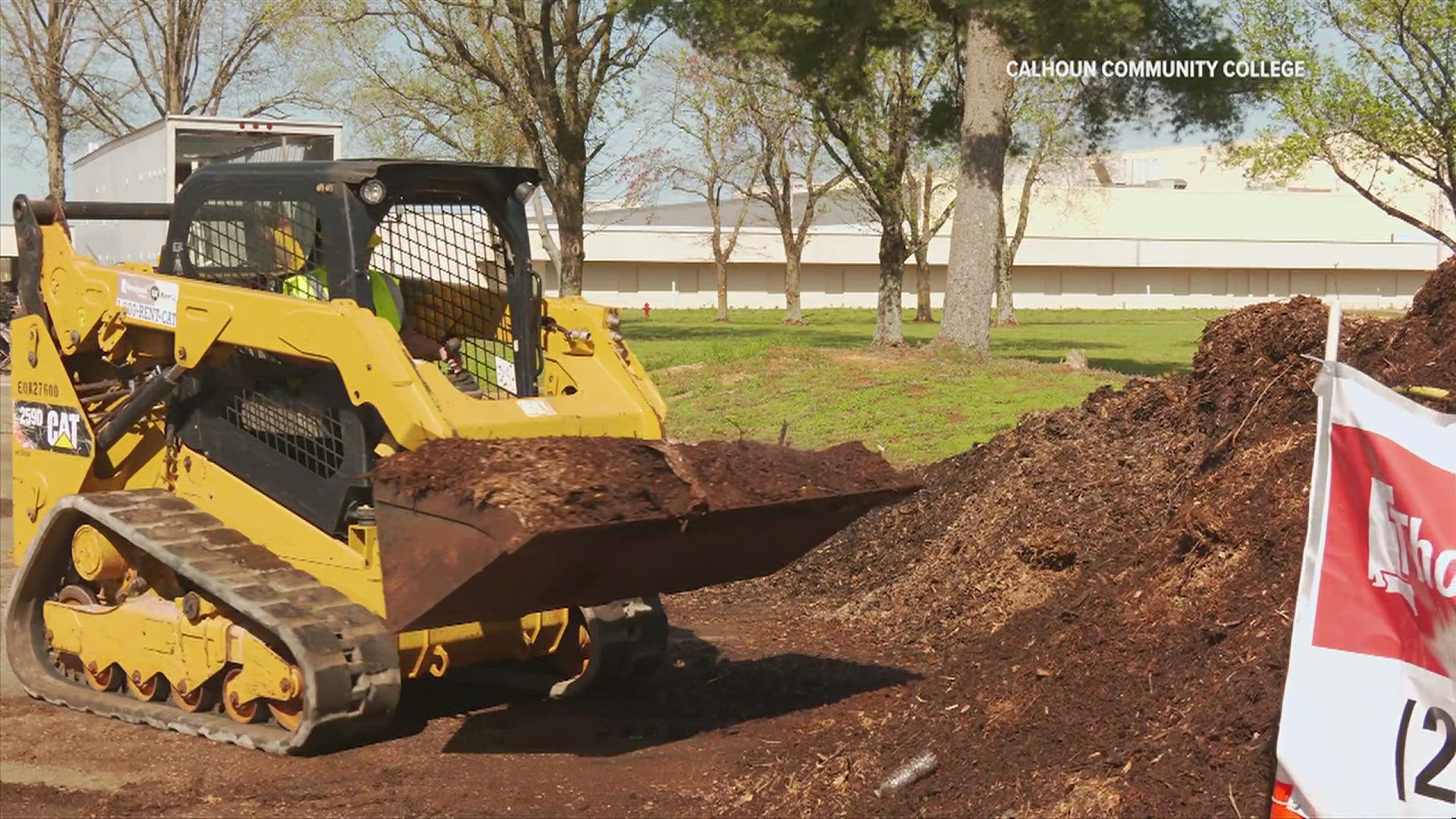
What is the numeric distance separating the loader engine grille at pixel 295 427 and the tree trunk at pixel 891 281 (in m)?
20.6

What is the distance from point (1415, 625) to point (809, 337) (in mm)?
34591

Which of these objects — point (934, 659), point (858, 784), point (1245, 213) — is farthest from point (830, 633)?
point (1245, 213)

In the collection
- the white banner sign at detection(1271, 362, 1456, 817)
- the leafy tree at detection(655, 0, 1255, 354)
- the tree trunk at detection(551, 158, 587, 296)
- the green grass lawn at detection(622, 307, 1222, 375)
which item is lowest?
the green grass lawn at detection(622, 307, 1222, 375)

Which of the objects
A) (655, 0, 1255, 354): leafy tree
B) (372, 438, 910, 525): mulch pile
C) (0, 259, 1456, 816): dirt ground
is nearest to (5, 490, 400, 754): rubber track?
(0, 259, 1456, 816): dirt ground

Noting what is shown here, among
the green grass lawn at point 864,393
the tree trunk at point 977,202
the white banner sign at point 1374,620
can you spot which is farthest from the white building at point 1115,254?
the white banner sign at point 1374,620

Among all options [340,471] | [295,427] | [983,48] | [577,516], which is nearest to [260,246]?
[295,427]

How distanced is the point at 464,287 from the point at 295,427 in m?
1.11

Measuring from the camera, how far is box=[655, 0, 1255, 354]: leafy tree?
65.2ft

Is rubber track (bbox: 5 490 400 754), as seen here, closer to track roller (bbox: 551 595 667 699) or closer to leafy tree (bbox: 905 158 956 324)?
track roller (bbox: 551 595 667 699)

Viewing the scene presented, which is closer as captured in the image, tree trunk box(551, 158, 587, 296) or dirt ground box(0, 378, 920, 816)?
dirt ground box(0, 378, 920, 816)

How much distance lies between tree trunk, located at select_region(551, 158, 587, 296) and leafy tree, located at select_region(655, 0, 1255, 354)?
22.6 ft

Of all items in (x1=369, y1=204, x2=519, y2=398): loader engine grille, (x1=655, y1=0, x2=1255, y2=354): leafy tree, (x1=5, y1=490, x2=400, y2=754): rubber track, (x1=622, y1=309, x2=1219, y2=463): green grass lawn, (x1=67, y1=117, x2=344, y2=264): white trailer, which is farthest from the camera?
(x1=655, y1=0, x2=1255, y2=354): leafy tree

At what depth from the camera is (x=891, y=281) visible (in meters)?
30.3

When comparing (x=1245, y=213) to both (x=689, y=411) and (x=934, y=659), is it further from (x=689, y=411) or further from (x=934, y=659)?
(x=934, y=659)
